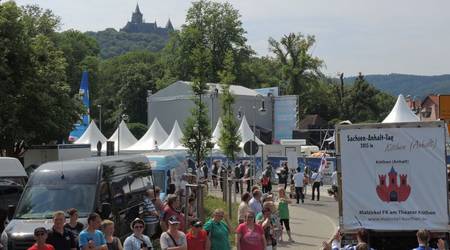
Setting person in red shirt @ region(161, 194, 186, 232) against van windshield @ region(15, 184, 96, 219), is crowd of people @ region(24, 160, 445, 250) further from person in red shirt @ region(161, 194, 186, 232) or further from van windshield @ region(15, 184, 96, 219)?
van windshield @ region(15, 184, 96, 219)

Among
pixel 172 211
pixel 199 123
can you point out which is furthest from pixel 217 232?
pixel 199 123

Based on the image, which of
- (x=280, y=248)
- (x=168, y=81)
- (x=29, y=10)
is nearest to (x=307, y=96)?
(x=168, y=81)

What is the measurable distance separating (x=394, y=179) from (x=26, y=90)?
2046cm

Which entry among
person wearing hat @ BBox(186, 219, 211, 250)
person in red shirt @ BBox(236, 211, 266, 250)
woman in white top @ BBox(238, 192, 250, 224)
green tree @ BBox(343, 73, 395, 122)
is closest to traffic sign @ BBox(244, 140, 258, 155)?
woman in white top @ BBox(238, 192, 250, 224)

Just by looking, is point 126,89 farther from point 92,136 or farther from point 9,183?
point 9,183

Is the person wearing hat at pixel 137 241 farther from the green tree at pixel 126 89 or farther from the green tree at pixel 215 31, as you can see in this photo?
the green tree at pixel 126 89

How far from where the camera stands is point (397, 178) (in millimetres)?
13047

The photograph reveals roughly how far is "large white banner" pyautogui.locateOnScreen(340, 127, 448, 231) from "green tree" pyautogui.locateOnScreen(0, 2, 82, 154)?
19528mm

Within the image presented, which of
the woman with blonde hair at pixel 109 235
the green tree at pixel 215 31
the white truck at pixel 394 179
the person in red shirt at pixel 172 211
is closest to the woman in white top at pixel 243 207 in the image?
the person in red shirt at pixel 172 211

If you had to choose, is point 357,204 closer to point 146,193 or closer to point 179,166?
point 146,193

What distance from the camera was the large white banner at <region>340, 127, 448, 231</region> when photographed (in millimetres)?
13008

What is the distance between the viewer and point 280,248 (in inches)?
707

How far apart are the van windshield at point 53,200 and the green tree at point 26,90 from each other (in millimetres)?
16004

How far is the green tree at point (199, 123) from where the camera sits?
3069 centimetres
